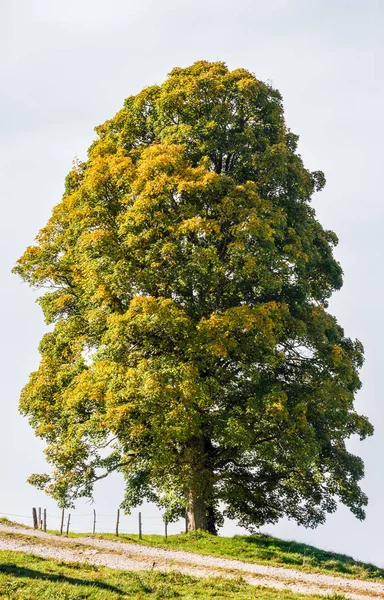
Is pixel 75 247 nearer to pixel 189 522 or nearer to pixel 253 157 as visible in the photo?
pixel 253 157

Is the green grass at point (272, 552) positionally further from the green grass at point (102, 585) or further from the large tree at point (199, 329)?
the green grass at point (102, 585)

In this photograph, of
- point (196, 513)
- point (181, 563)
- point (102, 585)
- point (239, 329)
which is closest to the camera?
point (102, 585)

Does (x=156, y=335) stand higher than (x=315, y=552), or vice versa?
(x=156, y=335)

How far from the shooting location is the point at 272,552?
79.6 feet

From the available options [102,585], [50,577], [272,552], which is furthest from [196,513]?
[102,585]

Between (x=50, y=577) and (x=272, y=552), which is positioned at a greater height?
(x=272, y=552)

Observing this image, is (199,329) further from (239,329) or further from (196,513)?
(196,513)

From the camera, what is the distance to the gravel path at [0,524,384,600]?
19.0 meters

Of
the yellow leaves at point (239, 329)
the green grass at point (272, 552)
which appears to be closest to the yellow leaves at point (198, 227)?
the yellow leaves at point (239, 329)

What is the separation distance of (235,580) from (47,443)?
40.6 feet

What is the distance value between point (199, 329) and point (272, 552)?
856cm

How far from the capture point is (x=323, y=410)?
2611cm

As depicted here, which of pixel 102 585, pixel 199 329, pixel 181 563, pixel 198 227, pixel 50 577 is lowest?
pixel 102 585

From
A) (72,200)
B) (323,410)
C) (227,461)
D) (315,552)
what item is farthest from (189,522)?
(72,200)
